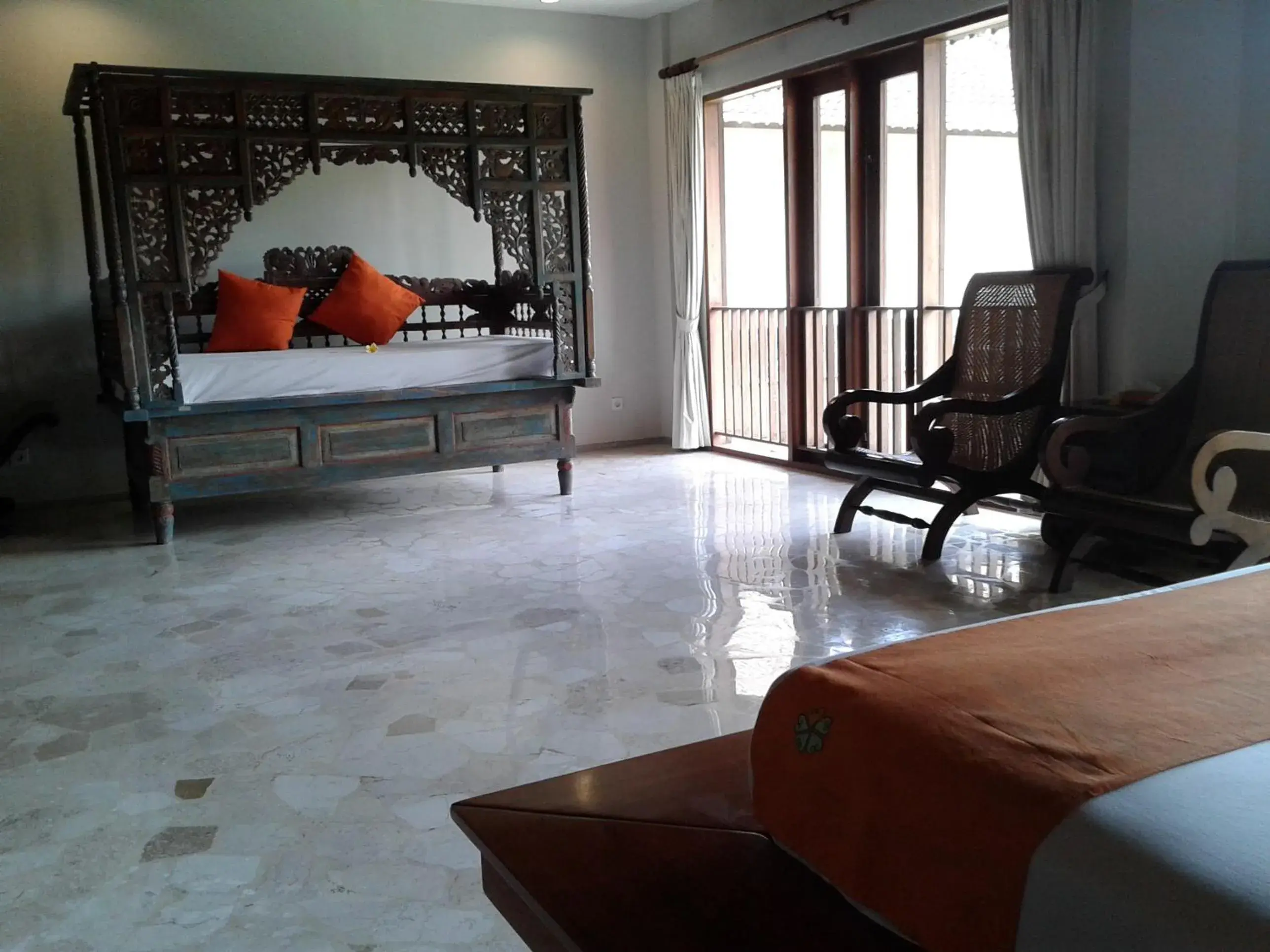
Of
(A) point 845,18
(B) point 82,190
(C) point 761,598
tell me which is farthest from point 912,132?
(B) point 82,190

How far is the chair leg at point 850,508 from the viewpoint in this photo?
455cm

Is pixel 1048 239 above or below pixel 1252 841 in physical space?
above

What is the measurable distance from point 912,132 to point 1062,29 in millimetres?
1363

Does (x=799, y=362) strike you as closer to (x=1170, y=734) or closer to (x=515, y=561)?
(x=515, y=561)

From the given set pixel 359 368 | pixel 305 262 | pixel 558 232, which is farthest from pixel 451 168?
pixel 305 262

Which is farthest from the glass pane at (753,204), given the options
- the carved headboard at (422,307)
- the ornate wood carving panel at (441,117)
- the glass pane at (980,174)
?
the ornate wood carving panel at (441,117)

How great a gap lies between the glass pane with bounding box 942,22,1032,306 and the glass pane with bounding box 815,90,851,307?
0.62 m

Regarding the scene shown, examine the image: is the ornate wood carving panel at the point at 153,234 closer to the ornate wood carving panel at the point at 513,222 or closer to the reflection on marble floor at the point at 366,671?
the reflection on marble floor at the point at 366,671

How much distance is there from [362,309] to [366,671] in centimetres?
327

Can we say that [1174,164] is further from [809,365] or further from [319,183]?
[319,183]

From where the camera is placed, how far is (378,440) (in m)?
5.17

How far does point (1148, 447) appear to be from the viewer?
354 cm

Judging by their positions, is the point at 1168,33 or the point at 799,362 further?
the point at 799,362

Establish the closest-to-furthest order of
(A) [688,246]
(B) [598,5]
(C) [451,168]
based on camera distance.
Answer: (C) [451,168] → (B) [598,5] → (A) [688,246]
